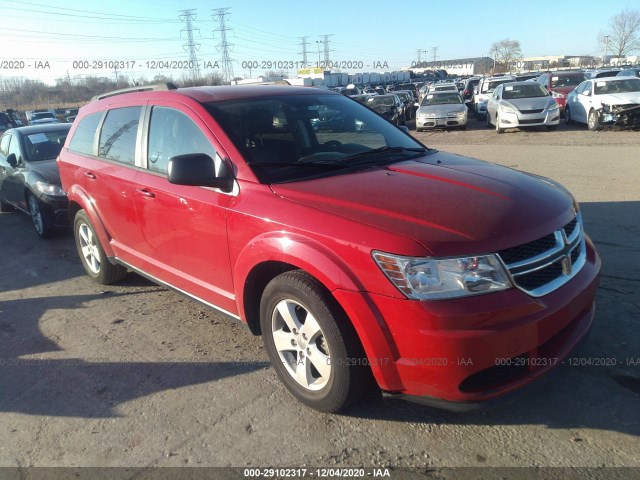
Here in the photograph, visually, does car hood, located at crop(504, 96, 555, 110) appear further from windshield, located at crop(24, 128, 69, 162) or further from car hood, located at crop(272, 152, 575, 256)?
car hood, located at crop(272, 152, 575, 256)

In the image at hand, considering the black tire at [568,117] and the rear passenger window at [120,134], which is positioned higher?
the rear passenger window at [120,134]

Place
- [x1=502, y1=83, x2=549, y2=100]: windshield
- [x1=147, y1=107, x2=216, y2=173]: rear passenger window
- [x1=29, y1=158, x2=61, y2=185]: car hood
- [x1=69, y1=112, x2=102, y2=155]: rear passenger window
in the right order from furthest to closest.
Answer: [x1=502, y1=83, x2=549, y2=100]: windshield → [x1=29, y1=158, x2=61, y2=185]: car hood → [x1=69, y1=112, x2=102, y2=155]: rear passenger window → [x1=147, y1=107, x2=216, y2=173]: rear passenger window

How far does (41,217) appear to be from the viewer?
23.3 feet

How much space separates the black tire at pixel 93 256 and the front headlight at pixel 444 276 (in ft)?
11.5

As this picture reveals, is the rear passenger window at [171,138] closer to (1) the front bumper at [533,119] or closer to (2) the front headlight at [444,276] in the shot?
(2) the front headlight at [444,276]

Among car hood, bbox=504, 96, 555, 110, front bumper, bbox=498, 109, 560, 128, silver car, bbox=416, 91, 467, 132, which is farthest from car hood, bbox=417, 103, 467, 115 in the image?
front bumper, bbox=498, 109, 560, 128

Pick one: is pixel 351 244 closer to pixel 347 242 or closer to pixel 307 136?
pixel 347 242

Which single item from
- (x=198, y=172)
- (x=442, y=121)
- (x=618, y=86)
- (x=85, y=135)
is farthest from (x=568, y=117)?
(x=198, y=172)

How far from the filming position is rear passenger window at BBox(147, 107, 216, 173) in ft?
11.7

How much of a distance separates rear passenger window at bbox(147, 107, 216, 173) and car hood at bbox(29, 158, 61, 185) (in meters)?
3.71

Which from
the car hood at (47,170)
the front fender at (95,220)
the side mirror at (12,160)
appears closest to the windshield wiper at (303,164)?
the front fender at (95,220)

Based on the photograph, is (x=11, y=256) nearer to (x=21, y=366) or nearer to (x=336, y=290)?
(x=21, y=366)

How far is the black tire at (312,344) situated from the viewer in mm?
2676

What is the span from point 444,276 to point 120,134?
3.32 meters
